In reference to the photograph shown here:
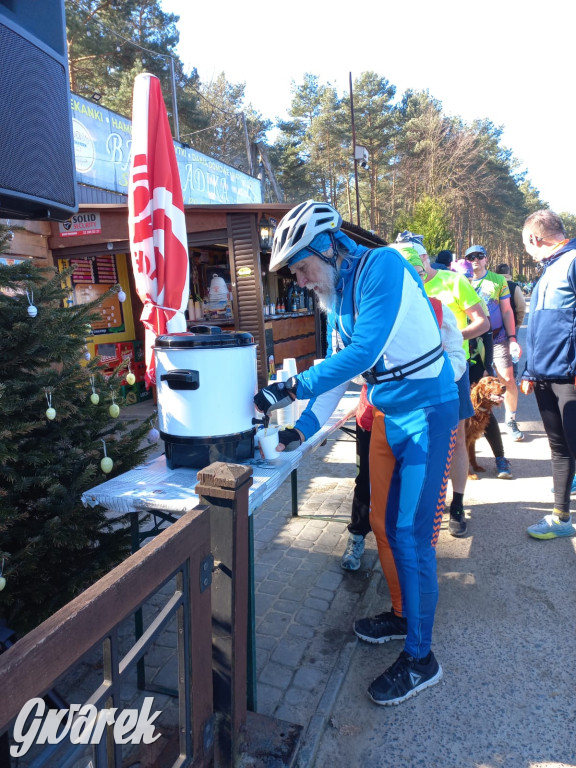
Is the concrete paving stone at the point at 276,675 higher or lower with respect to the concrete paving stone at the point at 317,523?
lower

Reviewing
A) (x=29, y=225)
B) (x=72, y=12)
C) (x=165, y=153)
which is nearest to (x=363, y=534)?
(x=165, y=153)

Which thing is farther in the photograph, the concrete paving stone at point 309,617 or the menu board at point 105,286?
the menu board at point 105,286

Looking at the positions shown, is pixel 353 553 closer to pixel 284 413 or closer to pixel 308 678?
pixel 308 678

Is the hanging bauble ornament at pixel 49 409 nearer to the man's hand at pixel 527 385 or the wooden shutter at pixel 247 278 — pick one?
the man's hand at pixel 527 385

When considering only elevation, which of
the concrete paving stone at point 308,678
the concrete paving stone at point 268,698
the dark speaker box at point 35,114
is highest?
the dark speaker box at point 35,114

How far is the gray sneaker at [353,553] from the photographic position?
11.0 ft

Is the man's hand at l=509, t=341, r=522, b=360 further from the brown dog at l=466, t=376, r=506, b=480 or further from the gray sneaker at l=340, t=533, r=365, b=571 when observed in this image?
the gray sneaker at l=340, t=533, r=365, b=571

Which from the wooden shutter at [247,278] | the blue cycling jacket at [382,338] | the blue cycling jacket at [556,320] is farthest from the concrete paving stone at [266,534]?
the wooden shutter at [247,278]

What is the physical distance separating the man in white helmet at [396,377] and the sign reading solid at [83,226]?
6282 millimetres

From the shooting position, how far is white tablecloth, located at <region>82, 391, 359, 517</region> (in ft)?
6.24

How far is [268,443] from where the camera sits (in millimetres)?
2193

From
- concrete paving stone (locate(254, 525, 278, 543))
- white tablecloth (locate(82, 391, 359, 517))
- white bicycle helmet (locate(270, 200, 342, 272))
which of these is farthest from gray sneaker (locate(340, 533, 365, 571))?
white bicycle helmet (locate(270, 200, 342, 272))

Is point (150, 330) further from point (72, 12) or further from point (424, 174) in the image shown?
point (424, 174)

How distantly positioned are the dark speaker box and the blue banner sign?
4461 mm
